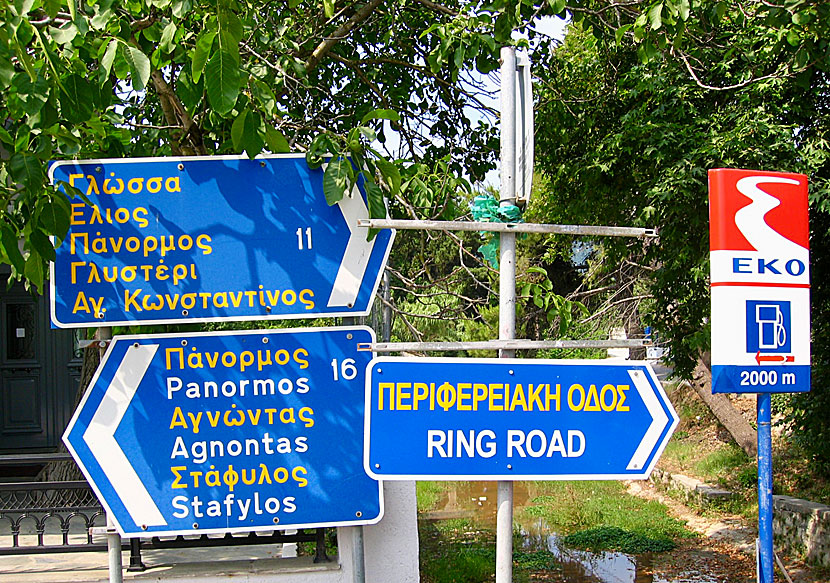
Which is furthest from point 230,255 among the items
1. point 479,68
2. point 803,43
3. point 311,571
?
point 803,43

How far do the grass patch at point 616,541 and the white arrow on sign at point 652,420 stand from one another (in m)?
7.20

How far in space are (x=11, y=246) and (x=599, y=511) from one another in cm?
922

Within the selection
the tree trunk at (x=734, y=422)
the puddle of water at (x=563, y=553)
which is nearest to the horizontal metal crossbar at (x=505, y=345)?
the puddle of water at (x=563, y=553)

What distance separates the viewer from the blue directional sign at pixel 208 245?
8.93ft

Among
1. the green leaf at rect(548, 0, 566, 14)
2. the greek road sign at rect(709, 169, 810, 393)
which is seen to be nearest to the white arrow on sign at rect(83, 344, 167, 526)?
the greek road sign at rect(709, 169, 810, 393)

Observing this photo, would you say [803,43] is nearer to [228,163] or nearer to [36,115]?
[228,163]

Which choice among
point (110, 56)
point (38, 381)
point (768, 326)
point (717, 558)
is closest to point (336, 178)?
point (110, 56)

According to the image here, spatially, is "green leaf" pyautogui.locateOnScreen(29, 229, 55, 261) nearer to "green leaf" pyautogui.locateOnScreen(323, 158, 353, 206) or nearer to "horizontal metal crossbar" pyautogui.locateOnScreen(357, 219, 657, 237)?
"green leaf" pyautogui.locateOnScreen(323, 158, 353, 206)

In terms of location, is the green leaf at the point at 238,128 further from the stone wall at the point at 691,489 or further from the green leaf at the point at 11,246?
the stone wall at the point at 691,489

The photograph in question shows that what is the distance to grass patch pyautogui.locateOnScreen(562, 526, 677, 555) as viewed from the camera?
352 inches

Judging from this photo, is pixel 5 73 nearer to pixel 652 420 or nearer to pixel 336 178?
pixel 336 178

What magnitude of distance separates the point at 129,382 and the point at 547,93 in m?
5.70

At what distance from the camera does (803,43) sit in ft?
18.3

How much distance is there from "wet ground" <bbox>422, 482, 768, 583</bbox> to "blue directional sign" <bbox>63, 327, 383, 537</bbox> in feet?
18.6
